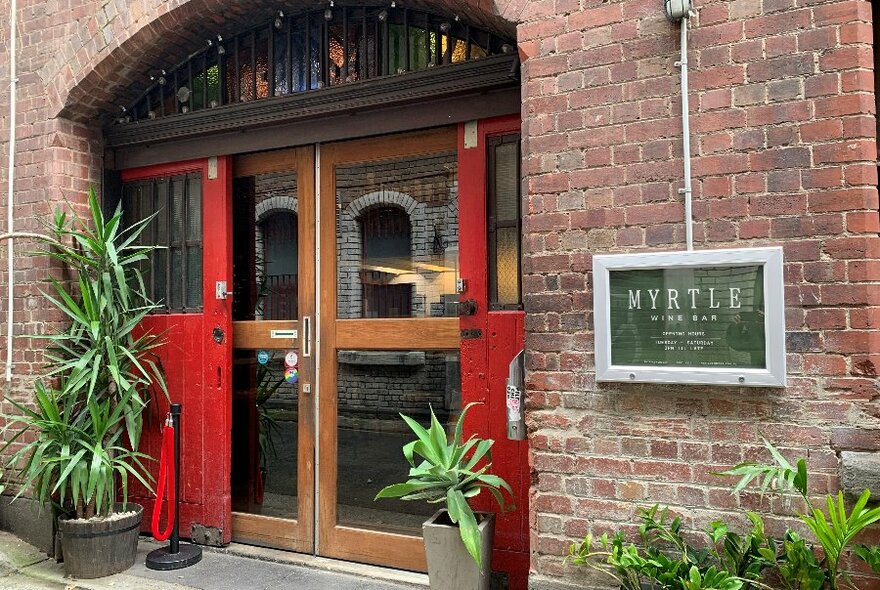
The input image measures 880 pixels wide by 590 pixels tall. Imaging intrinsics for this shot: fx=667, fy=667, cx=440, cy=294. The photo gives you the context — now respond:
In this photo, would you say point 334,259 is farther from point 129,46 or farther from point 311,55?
point 129,46

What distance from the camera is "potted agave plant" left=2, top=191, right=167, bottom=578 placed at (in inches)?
150

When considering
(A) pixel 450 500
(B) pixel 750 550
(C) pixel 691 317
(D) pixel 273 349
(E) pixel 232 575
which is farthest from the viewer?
(D) pixel 273 349

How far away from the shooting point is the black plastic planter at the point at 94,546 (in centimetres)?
386

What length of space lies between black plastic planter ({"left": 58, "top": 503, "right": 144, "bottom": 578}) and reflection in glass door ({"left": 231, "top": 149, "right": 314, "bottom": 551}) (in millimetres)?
683

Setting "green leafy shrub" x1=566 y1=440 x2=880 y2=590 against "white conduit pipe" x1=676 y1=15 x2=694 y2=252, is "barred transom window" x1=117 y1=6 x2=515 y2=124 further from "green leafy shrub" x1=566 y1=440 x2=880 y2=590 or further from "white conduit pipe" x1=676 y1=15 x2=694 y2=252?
"green leafy shrub" x1=566 y1=440 x2=880 y2=590

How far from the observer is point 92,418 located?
154 inches

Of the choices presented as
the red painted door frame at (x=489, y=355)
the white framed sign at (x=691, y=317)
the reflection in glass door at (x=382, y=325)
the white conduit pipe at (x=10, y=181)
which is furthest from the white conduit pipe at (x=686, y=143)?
the white conduit pipe at (x=10, y=181)

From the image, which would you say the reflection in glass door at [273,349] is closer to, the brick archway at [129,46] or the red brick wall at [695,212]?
the brick archway at [129,46]

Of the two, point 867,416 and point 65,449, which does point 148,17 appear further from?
point 867,416

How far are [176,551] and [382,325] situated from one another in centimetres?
189

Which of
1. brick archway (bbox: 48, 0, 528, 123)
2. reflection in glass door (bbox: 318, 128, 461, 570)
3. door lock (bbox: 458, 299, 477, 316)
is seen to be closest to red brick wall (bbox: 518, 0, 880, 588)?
door lock (bbox: 458, 299, 477, 316)

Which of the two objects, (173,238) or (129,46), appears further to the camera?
(173,238)

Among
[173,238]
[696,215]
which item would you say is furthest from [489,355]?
[173,238]

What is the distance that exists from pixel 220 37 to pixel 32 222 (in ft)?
5.77
